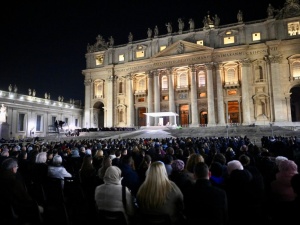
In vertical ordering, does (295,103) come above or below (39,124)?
above

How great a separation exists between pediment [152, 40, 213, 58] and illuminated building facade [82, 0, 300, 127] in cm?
17

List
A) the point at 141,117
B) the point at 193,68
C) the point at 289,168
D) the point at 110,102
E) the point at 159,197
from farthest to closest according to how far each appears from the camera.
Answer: the point at 110,102 < the point at 141,117 < the point at 193,68 < the point at 289,168 < the point at 159,197

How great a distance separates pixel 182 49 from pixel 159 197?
142 ft

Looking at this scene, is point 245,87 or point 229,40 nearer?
point 245,87

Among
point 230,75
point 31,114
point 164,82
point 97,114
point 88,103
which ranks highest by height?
point 230,75

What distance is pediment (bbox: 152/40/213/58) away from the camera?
140ft

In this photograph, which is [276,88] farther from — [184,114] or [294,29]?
[184,114]

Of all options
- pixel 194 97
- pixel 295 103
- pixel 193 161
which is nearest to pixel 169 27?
pixel 194 97

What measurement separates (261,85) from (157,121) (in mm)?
19201

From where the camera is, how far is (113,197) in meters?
3.77

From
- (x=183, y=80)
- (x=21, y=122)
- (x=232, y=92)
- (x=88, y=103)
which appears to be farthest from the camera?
(x=88, y=103)

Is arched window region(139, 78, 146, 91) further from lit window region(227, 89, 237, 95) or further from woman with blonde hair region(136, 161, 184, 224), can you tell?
woman with blonde hair region(136, 161, 184, 224)

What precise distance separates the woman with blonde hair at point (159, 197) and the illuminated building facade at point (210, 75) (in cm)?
3799

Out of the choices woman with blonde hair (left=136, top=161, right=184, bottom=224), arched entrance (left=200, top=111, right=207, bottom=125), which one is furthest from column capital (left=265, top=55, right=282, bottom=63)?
woman with blonde hair (left=136, top=161, right=184, bottom=224)
